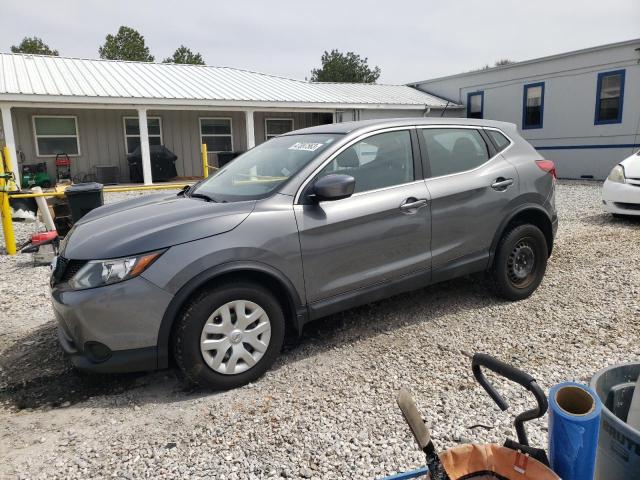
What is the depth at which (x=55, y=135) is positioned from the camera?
52.0 ft

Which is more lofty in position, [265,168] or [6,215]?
[265,168]

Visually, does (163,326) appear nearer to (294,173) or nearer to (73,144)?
(294,173)

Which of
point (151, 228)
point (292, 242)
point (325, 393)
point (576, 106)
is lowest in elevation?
point (325, 393)

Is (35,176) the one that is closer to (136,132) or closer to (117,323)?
(136,132)

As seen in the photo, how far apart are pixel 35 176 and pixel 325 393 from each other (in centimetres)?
1469

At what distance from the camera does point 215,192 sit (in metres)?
3.87

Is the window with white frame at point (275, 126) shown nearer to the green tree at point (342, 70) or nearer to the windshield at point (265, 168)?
the windshield at point (265, 168)

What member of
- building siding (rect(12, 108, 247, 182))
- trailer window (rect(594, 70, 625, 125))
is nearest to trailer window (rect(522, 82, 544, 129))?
trailer window (rect(594, 70, 625, 125))

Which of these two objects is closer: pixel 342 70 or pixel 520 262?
pixel 520 262

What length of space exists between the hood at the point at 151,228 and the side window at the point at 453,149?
1.69m

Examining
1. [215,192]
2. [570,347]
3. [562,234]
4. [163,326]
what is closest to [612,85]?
[562,234]

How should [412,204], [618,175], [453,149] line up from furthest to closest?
[618,175] → [453,149] → [412,204]

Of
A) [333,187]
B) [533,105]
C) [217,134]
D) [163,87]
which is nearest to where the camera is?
[333,187]

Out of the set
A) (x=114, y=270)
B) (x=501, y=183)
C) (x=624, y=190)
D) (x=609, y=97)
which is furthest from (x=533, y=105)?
(x=114, y=270)
